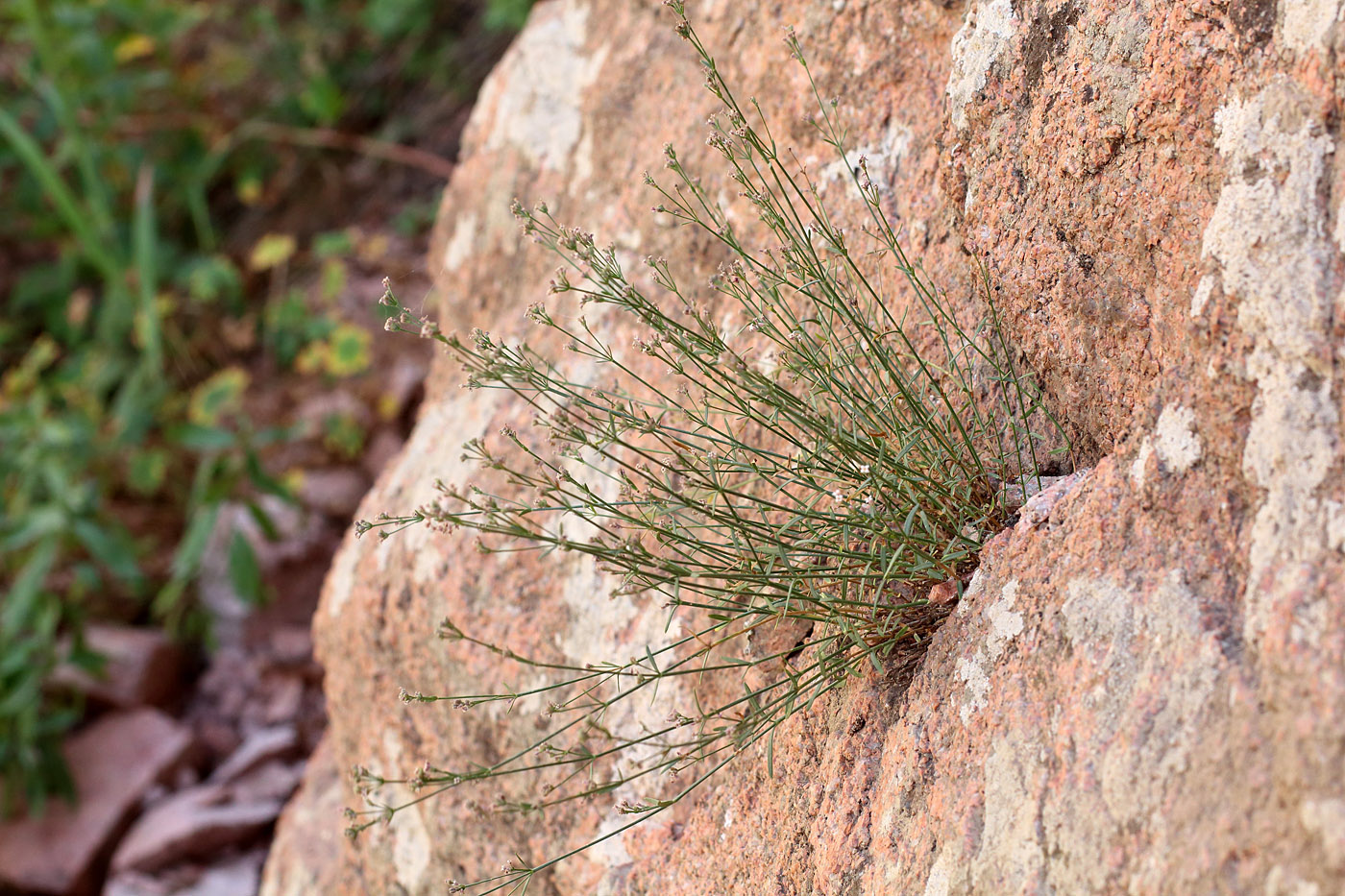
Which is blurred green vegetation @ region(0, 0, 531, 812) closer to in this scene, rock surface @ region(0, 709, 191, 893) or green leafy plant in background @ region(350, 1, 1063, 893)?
rock surface @ region(0, 709, 191, 893)

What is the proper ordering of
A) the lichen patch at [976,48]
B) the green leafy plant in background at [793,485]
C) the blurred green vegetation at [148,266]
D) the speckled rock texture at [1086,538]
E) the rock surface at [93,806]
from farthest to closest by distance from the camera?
the blurred green vegetation at [148,266] → the rock surface at [93,806] → the lichen patch at [976,48] → the green leafy plant in background at [793,485] → the speckled rock texture at [1086,538]

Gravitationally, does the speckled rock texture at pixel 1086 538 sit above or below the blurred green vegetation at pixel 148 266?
below

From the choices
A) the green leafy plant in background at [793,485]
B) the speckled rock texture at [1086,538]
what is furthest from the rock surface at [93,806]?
the green leafy plant in background at [793,485]

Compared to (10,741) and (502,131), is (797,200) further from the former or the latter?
(10,741)

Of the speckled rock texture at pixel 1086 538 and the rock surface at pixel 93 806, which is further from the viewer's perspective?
the rock surface at pixel 93 806

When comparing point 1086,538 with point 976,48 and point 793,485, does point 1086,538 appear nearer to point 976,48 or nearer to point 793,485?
point 793,485

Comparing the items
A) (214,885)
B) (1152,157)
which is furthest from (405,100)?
(1152,157)

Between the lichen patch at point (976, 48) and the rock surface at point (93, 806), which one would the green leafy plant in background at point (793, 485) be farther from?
the rock surface at point (93, 806)
